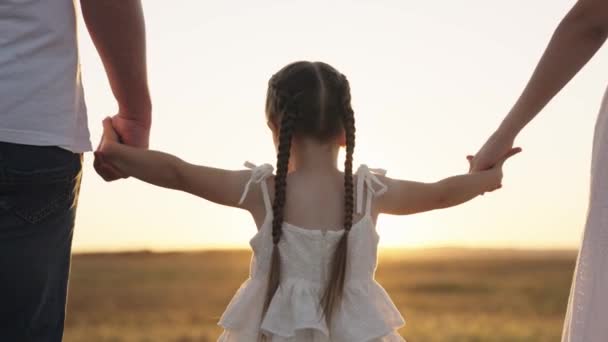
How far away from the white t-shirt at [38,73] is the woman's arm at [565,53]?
6.22 feet

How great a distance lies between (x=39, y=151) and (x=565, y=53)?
2.08 metres

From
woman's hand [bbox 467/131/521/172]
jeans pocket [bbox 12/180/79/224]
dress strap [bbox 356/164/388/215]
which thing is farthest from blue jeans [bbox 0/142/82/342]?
woman's hand [bbox 467/131/521/172]

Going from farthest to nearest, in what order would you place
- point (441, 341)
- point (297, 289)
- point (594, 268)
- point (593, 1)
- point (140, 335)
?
point (140, 335), point (441, 341), point (297, 289), point (593, 1), point (594, 268)

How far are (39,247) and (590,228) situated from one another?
1.89 metres

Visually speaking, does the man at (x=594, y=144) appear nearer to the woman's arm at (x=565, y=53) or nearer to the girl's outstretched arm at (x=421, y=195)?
the woman's arm at (x=565, y=53)

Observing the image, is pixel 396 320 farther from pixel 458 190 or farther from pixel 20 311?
pixel 20 311

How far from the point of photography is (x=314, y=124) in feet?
13.8

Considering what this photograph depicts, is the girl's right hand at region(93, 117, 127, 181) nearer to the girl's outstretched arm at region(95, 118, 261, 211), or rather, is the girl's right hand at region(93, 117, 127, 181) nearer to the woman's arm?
the girl's outstretched arm at region(95, 118, 261, 211)

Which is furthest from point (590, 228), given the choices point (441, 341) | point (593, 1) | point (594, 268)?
point (441, 341)

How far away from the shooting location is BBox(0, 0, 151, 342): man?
3137mm

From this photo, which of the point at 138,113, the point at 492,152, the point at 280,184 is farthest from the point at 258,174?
the point at 492,152

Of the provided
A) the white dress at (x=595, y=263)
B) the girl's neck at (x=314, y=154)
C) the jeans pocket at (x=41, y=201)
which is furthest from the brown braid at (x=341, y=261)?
the jeans pocket at (x=41, y=201)

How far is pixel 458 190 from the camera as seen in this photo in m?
4.49

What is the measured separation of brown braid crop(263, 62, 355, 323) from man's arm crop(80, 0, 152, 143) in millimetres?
571
